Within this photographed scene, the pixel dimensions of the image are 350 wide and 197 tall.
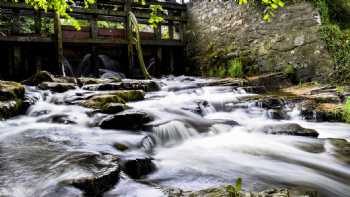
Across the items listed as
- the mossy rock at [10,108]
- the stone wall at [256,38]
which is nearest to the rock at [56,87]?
the mossy rock at [10,108]

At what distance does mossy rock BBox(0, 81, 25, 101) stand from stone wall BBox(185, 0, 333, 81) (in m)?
6.67

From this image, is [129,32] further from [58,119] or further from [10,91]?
[58,119]

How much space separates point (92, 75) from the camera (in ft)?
36.0

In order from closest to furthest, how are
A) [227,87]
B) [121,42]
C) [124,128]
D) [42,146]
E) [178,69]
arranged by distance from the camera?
[42,146]
[124,128]
[227,87]
[121,42]
[178,69]

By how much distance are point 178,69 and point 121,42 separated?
9.41 ft

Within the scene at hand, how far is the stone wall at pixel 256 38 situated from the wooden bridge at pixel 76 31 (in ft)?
3.09

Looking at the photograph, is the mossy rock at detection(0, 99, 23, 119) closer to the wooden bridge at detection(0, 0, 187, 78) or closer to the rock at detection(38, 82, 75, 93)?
the rock at detection(38, 82, 75, 93)

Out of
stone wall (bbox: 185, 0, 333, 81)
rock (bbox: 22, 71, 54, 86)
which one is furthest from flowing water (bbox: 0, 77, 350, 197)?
stone wall (bbox: 185, 0, 333, 81)

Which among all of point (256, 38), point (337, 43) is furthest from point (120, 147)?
point (256, 38)

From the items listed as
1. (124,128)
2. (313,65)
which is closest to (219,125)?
(124,128)

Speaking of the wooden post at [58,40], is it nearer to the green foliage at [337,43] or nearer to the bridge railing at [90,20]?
the bridge railing at [90,20]

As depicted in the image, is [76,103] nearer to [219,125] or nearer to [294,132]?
[219,125]

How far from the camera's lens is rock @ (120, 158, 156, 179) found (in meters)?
2.79

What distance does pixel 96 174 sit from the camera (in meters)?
2.36
